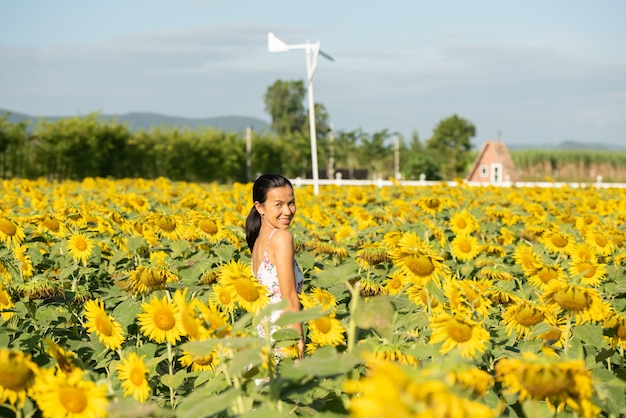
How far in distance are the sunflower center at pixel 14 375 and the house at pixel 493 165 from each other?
160 ft

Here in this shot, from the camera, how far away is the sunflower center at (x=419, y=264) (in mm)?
2947

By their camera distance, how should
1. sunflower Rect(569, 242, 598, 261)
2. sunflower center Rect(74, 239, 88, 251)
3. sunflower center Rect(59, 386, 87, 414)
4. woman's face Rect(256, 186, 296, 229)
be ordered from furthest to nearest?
sunflower Rect(569, 242, 598, 261) < sunflower center Rect(74, 239, 88, 251) < woman's face Rect(256, 186, 296, 229) < sunflower center Rect(59, 386, 87, 414)

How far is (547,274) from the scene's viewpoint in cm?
350

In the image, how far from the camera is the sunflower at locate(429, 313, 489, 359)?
86.3 inches

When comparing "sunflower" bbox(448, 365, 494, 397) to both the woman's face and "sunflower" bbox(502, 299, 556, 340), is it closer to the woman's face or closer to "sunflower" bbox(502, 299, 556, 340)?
"sunflower" bbox(502, 299, 556, 340)

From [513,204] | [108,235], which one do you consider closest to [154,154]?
[513,204]

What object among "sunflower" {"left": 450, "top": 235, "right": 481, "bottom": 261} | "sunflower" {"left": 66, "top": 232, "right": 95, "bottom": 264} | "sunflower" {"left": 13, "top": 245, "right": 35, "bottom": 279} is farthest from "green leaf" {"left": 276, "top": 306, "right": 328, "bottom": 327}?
"sunflower" {"left": 450, "top": 235, "right": 481, "bottom": 261}

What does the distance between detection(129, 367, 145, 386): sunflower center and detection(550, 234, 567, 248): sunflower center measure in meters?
3.56

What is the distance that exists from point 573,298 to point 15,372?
1626 millimetres

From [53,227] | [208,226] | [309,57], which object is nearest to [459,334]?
[208,226]

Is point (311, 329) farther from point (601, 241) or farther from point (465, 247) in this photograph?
point (601, 241)

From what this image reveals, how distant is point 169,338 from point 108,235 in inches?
132

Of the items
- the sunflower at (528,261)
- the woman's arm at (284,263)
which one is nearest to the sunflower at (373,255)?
the sunflower at (528,261)

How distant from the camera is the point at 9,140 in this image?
1048 inches
